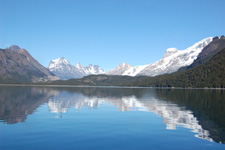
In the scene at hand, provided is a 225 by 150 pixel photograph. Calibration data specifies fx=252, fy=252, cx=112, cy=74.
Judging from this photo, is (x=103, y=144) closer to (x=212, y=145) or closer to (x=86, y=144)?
(x=86, y=144)

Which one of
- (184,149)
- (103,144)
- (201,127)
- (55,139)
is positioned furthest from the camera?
(201,127)

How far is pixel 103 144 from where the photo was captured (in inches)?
1225

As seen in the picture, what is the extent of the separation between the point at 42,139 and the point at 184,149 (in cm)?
1796

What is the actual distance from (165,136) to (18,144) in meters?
19.5

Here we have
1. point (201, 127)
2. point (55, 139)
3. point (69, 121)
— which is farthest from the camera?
point (69, 121)

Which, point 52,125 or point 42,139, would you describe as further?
point 52,125

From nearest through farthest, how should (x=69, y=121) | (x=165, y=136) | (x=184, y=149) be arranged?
(x=184, y=149), (x=165, y=136), (x=69, y=121)

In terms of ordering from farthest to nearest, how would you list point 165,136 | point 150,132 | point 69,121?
1. point 69,121
2. point 150,132
3. point 165,136

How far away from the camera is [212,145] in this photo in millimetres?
30812

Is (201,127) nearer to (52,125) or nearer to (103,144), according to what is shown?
(103,144)

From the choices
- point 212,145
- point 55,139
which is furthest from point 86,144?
point 212,145

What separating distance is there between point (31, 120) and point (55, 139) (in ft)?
54.6

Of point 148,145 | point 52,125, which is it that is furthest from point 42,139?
point 148,145

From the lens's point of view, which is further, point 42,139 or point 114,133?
point 114,133
